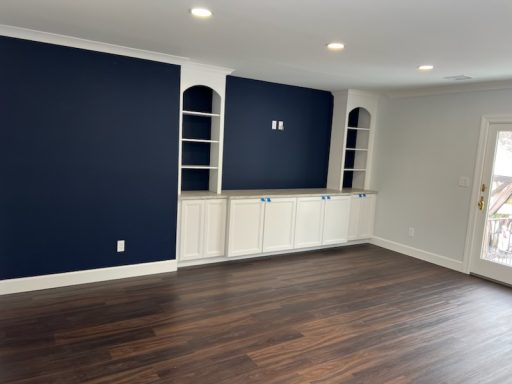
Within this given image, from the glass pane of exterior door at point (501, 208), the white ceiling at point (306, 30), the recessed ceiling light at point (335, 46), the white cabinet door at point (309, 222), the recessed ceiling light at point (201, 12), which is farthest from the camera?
the white cabinet door at point (309, 222)

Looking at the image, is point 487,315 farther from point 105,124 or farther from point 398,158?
point 105,124

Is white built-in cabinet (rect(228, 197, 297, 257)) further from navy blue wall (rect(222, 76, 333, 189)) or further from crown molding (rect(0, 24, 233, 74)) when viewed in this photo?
crown molding (rect(0, 24, 233, 74))

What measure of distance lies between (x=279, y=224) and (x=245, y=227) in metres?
0.55

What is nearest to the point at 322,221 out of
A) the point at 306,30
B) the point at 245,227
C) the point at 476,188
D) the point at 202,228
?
the point at 245,227

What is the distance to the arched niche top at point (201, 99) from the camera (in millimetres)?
4773

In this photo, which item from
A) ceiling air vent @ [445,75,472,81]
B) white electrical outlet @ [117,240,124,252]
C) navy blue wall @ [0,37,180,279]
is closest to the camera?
navy blue wall @ [0,37,180,279]

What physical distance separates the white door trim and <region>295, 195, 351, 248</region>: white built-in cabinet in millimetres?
1672

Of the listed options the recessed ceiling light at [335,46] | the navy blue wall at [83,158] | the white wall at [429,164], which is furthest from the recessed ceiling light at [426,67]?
the navy blue wall at [83,158]

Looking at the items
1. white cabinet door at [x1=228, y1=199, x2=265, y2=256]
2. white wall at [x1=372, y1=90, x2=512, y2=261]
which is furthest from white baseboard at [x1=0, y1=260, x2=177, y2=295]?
white wall at [x1=372, y1=90, x2=512, y2=261]

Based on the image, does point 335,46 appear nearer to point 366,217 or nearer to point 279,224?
point 279,224

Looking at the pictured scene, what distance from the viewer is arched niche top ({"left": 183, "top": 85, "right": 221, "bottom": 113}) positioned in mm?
4773

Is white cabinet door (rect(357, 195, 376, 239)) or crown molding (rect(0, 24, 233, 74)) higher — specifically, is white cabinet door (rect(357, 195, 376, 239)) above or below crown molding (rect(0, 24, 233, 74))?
below

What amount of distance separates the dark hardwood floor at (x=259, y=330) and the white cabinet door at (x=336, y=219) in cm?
118

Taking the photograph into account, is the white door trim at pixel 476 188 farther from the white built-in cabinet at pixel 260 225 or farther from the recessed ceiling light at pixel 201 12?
the recessed ceiling light at pixel 201 12
